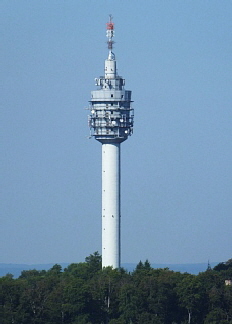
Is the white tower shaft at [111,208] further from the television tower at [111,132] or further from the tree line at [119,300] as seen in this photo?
the tree line at [119,300]

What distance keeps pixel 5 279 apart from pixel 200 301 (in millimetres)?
24402

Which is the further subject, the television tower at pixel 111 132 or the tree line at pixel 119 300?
the television tower at pixel 111 132

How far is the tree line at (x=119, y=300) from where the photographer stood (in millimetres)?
143750

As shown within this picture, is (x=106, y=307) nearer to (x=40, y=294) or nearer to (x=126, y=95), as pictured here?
(x=40, y=294)

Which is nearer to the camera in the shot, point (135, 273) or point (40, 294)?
point (40, 294)

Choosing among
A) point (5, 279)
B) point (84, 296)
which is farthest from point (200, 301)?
point (5, 279)

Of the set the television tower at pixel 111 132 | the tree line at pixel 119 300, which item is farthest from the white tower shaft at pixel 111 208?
the tree line at pixel 119 300

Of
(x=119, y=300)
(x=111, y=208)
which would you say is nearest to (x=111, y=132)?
(x=111, y=208)

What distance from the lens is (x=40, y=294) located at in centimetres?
14650

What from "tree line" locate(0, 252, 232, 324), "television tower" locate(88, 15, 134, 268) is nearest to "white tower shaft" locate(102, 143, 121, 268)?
"television tower" locate(88, 15, 134, 268)

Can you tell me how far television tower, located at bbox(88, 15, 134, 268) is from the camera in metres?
166

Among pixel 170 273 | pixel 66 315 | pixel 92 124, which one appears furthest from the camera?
pixel 92 124

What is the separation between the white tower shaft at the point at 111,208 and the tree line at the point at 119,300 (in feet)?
28.9

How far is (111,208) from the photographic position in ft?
542
